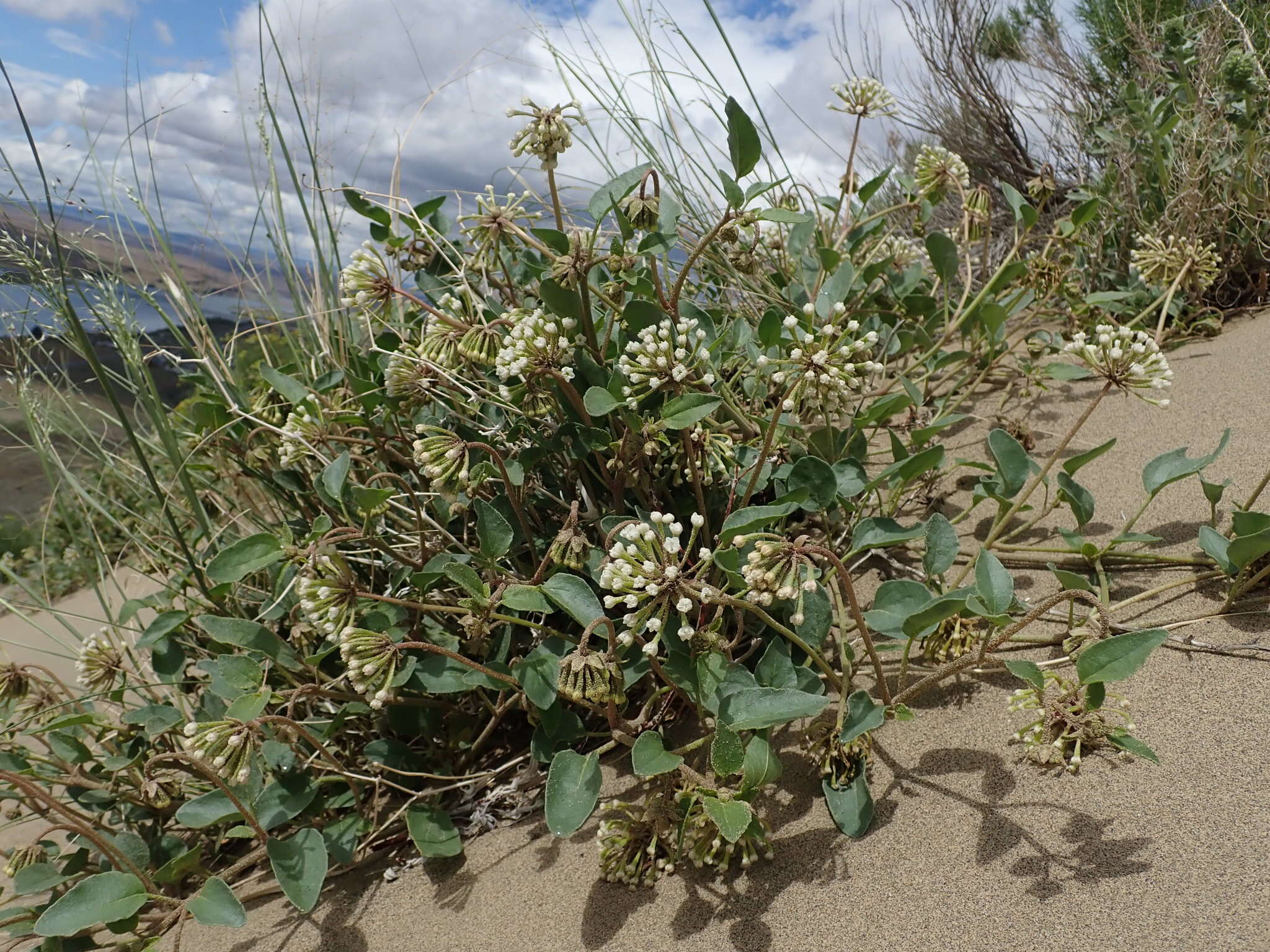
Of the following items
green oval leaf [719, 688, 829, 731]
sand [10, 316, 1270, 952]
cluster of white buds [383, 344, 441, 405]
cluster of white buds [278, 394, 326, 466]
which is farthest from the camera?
cluster of white buds [278, 394, 326, 466]

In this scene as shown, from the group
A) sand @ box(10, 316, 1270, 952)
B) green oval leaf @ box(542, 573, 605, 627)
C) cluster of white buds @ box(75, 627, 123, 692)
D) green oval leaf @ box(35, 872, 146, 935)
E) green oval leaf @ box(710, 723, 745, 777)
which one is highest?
cluster of white buds @ box(75, 627, 123, 692)

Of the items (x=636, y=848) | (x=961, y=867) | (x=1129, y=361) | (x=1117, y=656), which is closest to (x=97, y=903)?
(x=636, y=848)

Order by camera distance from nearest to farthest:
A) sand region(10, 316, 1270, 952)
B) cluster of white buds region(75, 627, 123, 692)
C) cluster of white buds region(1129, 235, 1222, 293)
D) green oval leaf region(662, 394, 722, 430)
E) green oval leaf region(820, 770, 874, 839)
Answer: sand region(10, 316, 1270, 952), green oval leaf region(820, 770, 874, 839), green oval leaf region(662, 394, 722, 430), cluster of white buds region(75, 627, 123, 692), cluster of white buds region(1129, 235, 1222, 293)

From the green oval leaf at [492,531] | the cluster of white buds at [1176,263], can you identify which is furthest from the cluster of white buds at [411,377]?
the cluster of white buds at [1176,263]

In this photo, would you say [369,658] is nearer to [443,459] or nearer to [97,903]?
[443,459]

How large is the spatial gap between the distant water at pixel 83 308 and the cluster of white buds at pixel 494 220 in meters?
0.92

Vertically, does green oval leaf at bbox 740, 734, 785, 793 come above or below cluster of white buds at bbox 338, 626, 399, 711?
below

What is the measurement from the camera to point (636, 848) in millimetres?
1572

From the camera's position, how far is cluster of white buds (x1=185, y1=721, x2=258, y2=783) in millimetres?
1505

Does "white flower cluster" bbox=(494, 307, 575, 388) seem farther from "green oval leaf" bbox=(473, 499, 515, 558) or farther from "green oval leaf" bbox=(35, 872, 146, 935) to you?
"green oval leaf" bbox=(35, 872, 146, 935)

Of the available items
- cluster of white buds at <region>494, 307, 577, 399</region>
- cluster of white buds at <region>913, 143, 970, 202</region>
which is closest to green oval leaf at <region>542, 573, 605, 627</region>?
cluster of white buds at <region>494, 307, 577, 399</region>

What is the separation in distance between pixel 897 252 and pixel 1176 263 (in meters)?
0.85

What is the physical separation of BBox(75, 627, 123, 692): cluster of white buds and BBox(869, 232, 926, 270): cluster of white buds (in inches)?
94.8

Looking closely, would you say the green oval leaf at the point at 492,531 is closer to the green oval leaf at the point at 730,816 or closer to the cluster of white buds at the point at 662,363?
the cluster of white buds at the point at 662,363
